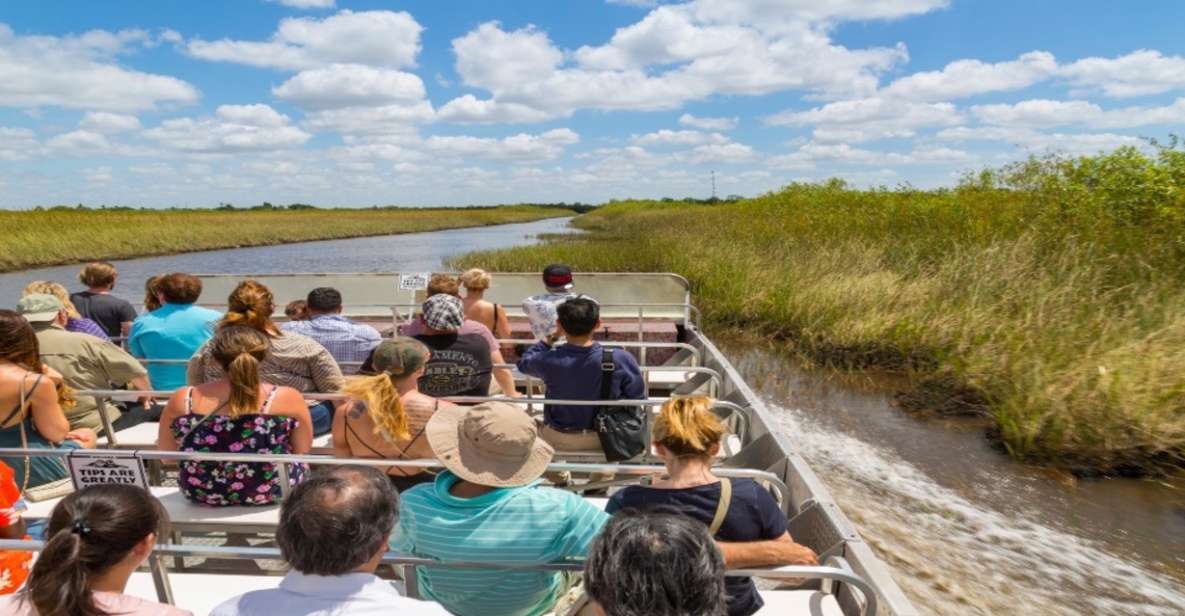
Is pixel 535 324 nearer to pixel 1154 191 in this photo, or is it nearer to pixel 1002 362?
pixel 1002 362

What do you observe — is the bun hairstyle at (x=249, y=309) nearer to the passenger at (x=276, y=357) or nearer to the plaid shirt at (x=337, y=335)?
the passenger at (x=276, y=357)

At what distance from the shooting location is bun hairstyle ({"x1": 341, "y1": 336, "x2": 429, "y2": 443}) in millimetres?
3029

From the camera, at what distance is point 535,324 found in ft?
18.0

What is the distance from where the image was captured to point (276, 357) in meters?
4.05

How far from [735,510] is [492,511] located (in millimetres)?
776

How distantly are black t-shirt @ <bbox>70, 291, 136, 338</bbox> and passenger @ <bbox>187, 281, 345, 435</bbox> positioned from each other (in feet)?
8.54

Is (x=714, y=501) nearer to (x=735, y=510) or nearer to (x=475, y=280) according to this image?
(x=735, y=510)

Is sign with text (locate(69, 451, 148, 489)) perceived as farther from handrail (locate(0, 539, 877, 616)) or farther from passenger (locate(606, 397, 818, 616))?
passenger (locate(606, 397, 818, 616))

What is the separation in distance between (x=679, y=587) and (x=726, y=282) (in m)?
12.9

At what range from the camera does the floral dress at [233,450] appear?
3084 mm

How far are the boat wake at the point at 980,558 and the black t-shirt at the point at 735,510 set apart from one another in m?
2.99

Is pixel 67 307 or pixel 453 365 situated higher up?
pixel 67 307

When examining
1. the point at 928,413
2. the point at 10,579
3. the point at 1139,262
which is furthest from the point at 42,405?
the point at 1139,262

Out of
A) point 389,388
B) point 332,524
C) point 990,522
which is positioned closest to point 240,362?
point 389,388
